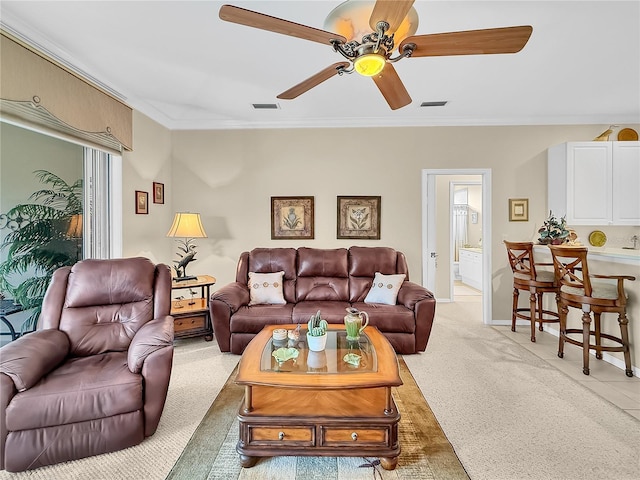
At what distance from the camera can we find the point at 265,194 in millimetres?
4641

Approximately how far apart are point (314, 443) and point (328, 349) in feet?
2.08

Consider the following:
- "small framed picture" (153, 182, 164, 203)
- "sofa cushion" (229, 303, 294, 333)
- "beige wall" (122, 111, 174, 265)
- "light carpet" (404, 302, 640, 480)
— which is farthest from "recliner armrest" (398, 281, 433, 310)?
"small framed picture" (153, 182, 164, 203)

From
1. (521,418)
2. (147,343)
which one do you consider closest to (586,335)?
(521,418)

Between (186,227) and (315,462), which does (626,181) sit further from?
(186,227)

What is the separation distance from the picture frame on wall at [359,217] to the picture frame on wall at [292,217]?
43cm

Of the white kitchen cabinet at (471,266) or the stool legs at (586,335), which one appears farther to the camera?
the white kitchen cabinet at (471,266)

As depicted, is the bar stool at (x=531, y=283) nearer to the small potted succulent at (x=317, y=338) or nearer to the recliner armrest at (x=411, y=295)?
the recliner armrest at (x=411, y=295)

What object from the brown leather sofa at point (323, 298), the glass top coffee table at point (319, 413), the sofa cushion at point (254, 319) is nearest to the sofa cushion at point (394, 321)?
the brown leather sofa at point (323, 298)

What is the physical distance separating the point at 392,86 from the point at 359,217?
8.22 feet

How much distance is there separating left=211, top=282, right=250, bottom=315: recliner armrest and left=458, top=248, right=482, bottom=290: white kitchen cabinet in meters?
5.36

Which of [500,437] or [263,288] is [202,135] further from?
[500,437]

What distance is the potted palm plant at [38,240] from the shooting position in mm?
2557

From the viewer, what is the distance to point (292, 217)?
182 inches

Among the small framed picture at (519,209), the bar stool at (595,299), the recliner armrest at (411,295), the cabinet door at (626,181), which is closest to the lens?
the bar stool at (595,299)
